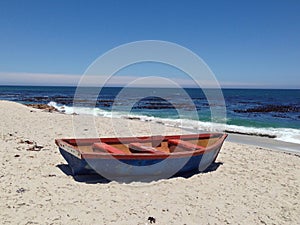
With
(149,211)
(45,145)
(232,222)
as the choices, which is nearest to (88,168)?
(149,211)

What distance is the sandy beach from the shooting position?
4180 mm

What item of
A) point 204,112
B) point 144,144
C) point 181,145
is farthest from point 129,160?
point 204,112

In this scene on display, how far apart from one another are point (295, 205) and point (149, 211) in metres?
2.64

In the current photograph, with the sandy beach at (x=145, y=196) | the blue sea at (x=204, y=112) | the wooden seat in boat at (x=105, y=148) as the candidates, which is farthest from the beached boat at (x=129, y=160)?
the blue sea at (x=204, y=112)

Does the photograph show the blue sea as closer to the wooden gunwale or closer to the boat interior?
the boat interior

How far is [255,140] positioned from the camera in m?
12.9

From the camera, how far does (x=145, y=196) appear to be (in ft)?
16.4

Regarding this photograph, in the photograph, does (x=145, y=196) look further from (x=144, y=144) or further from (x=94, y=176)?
(x=144, y=144)

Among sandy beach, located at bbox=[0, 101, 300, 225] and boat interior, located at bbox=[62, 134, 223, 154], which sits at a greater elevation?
boat interior, located at bbox=[62, 134, 223, 154]

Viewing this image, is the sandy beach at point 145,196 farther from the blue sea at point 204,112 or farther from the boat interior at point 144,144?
the blue sea at point 204,112

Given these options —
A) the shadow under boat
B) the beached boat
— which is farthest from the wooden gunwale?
the shadow under boat

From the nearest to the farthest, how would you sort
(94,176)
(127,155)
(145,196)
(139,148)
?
(145,196), (127,155), (94,176), (139,148)

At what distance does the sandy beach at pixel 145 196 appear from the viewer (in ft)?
13.7

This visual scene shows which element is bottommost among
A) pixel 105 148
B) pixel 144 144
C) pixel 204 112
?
pixel 204 112
